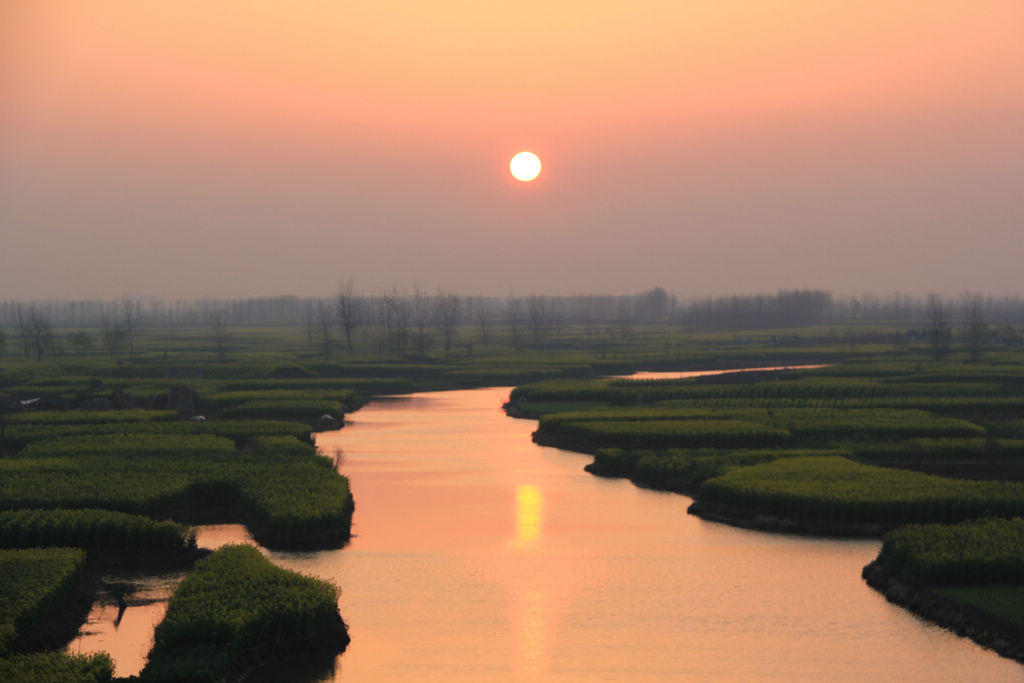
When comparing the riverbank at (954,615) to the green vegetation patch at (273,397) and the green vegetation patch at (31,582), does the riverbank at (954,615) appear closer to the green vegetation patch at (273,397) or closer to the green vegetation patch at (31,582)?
the green vegetation patch at (31,582)

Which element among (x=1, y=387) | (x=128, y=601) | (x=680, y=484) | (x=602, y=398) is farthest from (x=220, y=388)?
(x=128, y=601)

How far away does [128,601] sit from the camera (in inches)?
1518

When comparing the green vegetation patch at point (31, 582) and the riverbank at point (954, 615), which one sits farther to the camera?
the green vegetation patch at point (31, 582)

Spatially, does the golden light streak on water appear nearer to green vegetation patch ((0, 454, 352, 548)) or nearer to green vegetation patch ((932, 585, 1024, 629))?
green vegetation patch ((0, 454, 352, 548))

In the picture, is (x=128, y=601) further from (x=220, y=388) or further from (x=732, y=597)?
(x=220, y=388)

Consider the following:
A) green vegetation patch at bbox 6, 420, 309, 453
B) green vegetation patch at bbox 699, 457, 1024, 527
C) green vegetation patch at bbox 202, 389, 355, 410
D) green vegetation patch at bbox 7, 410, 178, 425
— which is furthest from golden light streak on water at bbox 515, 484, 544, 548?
green vegetation patch at bbox 202, 389, 355, 410

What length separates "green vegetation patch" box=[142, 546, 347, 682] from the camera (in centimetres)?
3083

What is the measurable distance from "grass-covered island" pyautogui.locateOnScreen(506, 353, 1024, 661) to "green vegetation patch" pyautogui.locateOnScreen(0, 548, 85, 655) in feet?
87.4

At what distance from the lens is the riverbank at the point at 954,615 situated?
3275 cm

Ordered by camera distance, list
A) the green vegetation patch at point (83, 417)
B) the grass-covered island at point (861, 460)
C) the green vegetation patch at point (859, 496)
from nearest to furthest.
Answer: the grass-covered island at point (861, 460) < the green vegetation patch at point (859, 496) < the green vegetation patch at point (83, 417)

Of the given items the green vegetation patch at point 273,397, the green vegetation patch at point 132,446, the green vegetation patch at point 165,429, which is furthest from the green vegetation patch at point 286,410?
the green vegetation patch at point 132,446

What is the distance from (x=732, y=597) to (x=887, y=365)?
98053mm

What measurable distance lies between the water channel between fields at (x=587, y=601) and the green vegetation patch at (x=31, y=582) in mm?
1613

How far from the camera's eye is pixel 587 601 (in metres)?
38.8
